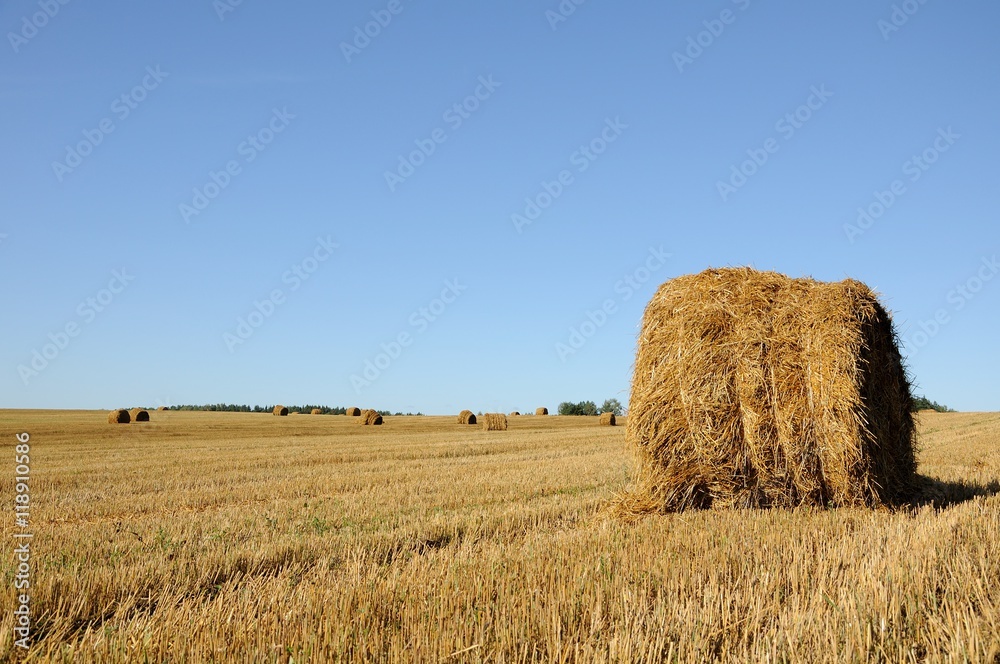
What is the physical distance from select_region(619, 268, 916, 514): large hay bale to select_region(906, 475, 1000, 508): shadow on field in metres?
0.26

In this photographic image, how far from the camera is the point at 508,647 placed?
135 inches

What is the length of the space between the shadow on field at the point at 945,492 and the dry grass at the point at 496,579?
69 millimetres

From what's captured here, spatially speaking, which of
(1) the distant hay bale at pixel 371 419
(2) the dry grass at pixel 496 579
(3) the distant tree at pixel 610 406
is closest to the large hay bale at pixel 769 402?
(2) the dry grass at pixel 496 579

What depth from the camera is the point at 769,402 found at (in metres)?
7.42

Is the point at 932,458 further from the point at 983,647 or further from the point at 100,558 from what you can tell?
the point at 100,558

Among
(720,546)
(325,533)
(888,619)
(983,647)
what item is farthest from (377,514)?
(983,647)

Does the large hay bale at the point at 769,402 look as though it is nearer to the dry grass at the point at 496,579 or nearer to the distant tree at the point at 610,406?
the dry grass at the point at 496,579

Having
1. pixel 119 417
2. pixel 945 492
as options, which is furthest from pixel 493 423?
pixel 945 492

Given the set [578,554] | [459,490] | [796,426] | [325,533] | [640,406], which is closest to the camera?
[578,554]

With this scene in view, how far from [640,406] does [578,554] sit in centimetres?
295

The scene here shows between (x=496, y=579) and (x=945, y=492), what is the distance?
694 centimetres

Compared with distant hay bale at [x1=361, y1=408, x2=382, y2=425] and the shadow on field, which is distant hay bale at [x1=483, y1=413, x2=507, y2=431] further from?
the shadow on field

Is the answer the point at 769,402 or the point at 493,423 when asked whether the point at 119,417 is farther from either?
the point at 769,402

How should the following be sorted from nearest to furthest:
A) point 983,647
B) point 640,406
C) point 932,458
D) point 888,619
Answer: point 983,647
point 888,619
point 640,406
point 932,458
